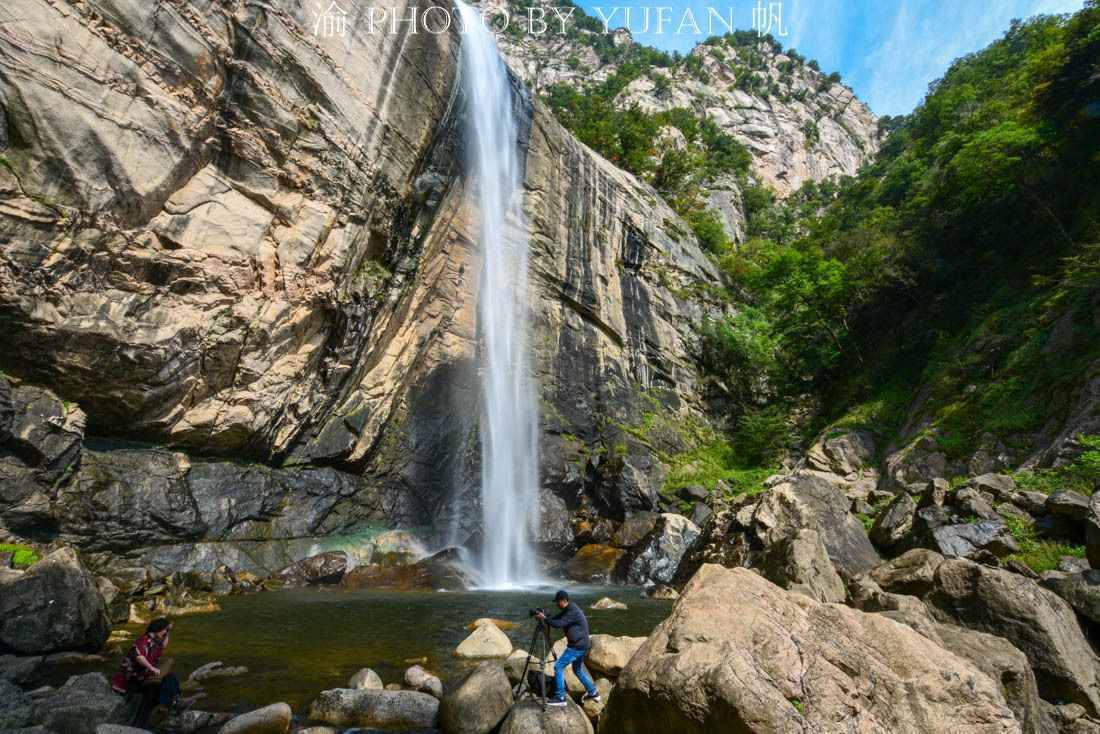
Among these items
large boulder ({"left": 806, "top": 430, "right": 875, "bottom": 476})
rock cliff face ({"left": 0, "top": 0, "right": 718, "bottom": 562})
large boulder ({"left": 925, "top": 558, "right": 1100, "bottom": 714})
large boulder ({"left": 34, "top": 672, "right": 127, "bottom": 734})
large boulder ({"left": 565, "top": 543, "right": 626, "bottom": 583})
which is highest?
rock cliff face ({"left": 0, "top": 0, "right": 718, "bottom": 562})

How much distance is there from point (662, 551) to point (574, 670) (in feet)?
41.5

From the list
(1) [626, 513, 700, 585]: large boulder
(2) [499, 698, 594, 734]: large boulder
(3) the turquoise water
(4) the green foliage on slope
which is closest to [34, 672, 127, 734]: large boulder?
(3) the turquoise water

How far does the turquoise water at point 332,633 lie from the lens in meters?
7.56

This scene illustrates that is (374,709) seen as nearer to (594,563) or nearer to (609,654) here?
(609,654)

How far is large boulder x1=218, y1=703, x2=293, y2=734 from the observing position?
18.8 feet

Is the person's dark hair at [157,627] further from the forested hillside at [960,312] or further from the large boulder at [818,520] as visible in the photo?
the forested hillside at [960,312]

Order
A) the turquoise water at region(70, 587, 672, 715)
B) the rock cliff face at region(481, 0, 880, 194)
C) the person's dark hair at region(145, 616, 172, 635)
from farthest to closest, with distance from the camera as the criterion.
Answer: the rock cliff face at region(481, 0, 880, 194)
the turquoise water at region(70, 587, 672, 715)
the person's dark hair at region(145, 616, 172, 635)

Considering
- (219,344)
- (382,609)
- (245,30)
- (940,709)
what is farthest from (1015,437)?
(245,30)

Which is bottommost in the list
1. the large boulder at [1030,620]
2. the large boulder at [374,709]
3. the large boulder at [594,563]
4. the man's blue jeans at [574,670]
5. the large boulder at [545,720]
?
the large boulder at [594,563]

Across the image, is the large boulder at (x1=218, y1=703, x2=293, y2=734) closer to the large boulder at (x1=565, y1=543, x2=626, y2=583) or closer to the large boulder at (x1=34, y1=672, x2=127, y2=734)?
the large boulder at (x1=34, y1=672, x2=127, y2=734)

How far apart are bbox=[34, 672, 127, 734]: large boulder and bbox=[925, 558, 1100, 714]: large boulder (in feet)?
31.7

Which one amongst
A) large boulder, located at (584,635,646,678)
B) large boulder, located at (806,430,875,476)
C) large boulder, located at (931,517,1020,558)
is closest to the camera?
large boulder, located at (584,635,646,678)

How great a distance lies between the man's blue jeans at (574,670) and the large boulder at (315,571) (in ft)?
38.3

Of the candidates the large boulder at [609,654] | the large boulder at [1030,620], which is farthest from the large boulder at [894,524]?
the large boulder at [609,654]
